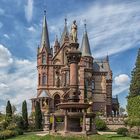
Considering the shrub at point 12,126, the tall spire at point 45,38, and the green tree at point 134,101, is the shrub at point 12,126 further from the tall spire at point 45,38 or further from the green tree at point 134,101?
the tall spire at point 45,38

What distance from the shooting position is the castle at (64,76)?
88.8 metres

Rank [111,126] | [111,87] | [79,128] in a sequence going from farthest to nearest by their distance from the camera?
1. [111,87]
2. [111,126]
3. [79,128]

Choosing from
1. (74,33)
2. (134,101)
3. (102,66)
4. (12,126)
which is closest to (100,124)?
(134,101)

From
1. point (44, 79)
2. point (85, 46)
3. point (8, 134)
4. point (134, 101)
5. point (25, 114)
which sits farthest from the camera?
point (85, 46)

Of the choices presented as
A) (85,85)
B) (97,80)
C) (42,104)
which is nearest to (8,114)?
(42,104)

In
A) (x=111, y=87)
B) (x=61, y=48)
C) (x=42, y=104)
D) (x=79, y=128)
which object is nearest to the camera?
(x=79, y=128)

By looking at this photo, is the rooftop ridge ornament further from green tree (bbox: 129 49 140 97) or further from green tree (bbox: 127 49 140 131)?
green tree (bbox: 129 49 140 97)

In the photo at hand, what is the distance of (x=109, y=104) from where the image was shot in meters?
97.7

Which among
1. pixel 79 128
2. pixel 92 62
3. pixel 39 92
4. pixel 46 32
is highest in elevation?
pixel 46 32

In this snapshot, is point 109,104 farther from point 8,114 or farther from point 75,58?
point 75,58

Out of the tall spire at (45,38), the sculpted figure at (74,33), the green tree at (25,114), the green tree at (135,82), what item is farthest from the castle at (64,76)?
the sculpted figure at (74,33)

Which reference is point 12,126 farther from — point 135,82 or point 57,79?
point 135,82

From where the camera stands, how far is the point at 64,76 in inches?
3501

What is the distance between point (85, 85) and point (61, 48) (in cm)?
1118
